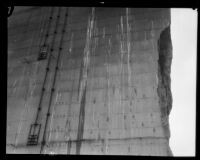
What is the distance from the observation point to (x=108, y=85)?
23.7ft

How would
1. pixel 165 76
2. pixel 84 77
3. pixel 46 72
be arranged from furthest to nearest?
pixel 46 72 < pixel 84 77 < pixel 165 76

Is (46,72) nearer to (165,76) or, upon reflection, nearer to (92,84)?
(92,84)

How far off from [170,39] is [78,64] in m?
2.56

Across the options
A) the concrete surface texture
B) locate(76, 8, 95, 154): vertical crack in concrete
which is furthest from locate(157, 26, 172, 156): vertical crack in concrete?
locate(76, 8, 95, 154): vertical crack in concrete

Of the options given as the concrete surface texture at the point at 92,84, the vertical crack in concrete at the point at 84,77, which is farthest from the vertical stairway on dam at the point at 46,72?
the vertical crack in concrete at the point at 84,77

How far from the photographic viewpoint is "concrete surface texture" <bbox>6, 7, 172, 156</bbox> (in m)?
6.64

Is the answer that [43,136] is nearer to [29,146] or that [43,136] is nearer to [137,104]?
[29,146]

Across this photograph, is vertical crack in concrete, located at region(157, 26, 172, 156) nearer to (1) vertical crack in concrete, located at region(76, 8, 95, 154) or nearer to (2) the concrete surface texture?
(2) the concrete surface texture

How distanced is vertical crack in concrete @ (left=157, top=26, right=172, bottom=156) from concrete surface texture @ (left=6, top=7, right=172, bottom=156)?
2cm

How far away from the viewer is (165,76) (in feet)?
24.2

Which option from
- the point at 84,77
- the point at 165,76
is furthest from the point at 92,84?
the point at 165,76

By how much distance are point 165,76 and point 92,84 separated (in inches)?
73.6

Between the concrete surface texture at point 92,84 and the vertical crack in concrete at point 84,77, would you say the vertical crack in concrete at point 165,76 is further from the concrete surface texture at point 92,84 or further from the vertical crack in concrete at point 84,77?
the vertical crack in concrete at point 84,77

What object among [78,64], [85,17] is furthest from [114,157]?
[85,17]
